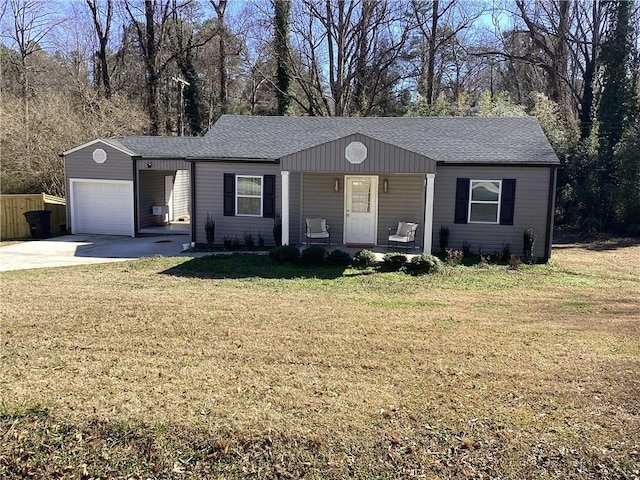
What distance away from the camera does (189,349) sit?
6.31 m

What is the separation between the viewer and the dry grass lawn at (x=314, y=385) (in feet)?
13.4

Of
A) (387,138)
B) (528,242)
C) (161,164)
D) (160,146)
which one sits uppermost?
(387,138)

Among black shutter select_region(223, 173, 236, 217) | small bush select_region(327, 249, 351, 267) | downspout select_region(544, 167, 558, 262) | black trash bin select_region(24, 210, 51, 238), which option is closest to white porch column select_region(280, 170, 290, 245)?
small bush select_region(327, 249, 351, 267)

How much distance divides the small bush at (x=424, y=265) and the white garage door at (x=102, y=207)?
1096 cm

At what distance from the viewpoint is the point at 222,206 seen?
1541 centimetres

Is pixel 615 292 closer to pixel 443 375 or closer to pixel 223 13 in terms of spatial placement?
pixel 443 375

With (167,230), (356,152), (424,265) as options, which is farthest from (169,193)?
(424,265)

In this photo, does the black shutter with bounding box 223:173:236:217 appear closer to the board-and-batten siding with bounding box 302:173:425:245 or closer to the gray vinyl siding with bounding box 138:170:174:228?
the board-and-batten siding with bounding box 302:173:425:245

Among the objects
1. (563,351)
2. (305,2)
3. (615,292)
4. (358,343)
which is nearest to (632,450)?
(563,351)

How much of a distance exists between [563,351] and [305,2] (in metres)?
27.2

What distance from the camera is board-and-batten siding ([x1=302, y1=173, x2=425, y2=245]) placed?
14625 millimetres

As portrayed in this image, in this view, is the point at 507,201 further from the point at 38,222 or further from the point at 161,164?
the point at 38,222

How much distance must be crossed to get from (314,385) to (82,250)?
12.1m

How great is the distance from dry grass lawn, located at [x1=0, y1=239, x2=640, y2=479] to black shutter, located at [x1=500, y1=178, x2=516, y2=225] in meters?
4.65
